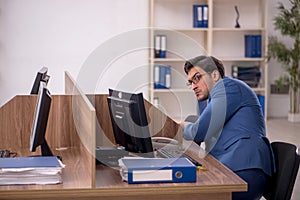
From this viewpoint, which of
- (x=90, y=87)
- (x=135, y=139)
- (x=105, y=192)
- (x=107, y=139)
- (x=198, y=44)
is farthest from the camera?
(x=198, y=44)

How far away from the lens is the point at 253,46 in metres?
8.42

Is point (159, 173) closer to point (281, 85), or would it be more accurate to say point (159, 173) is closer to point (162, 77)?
point (162, 77)

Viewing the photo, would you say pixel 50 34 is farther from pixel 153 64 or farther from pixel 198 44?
pixel 198 44

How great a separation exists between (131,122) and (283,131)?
5199mm

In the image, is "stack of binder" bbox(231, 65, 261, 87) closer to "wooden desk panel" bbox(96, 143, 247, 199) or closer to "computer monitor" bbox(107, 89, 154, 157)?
"computer monitor" bbox(107, 89, 154, 157)

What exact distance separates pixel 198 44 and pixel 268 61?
3.43ft

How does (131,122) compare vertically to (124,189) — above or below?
above

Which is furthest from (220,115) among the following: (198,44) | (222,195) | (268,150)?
(198,44)

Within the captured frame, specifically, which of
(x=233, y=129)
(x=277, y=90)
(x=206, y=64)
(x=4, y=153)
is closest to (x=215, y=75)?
(x=206, y=64)

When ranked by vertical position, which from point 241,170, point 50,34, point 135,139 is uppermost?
point 50,34

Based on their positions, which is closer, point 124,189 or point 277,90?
point 124,189

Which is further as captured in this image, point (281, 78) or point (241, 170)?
point (281, 78)

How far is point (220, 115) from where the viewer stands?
3.13 metres

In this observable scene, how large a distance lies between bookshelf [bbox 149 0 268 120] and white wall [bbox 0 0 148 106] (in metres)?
0.39
